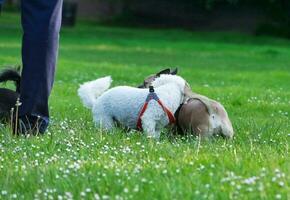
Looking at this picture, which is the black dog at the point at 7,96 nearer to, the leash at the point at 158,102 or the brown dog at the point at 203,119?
the leash at the point at 158,102

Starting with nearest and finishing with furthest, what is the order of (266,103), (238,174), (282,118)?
(238,174) → (282,118) → (266,103)

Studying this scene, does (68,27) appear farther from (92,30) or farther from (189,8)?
(189,8)

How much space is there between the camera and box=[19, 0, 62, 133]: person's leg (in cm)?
598

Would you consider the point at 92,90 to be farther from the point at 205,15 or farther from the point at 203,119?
the point at 205,15

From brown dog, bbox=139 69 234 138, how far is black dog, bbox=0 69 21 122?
147 centimetres

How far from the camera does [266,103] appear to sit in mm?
9555

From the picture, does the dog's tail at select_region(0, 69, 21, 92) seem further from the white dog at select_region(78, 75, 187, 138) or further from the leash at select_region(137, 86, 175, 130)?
the leash at select_region(137, 86, 175, 130)

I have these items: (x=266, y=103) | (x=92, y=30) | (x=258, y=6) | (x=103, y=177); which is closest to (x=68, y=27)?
(x=92, y=30)

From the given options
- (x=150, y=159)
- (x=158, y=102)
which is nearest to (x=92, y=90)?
(x=158, y=102)

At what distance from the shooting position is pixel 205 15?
36594 mm

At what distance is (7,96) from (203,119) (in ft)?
5.89

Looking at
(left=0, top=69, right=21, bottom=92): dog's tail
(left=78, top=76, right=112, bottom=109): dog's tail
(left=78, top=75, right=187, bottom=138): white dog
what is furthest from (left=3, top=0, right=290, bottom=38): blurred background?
(left=0, top=69, right=21, bottom=92): dog's tail

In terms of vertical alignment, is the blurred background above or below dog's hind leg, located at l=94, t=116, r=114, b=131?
below

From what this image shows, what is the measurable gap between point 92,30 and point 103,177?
29075 mm
